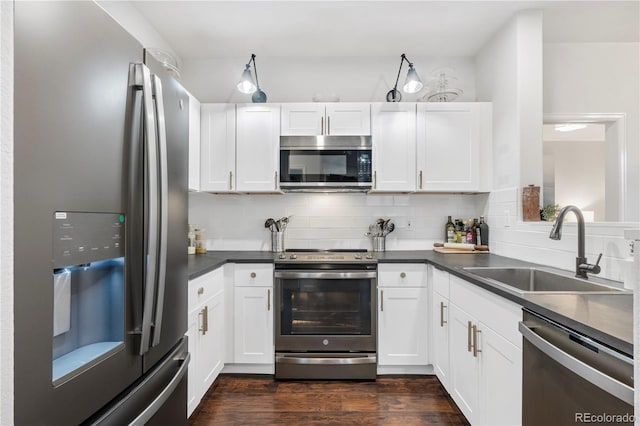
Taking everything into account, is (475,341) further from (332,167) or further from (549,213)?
(332,167)

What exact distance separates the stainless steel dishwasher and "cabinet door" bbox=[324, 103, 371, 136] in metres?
1.86

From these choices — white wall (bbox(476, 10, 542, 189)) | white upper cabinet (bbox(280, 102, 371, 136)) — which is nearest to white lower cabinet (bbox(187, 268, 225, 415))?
white upper cabinet (bbox(280, 102, 371, 136))

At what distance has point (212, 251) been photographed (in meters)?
2.97

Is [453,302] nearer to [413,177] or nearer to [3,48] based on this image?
[413,177]

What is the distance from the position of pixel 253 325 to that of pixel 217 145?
4.88 ft

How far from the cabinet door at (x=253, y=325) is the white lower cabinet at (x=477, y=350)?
1.22 metres

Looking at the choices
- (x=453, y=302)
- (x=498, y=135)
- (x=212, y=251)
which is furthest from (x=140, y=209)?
(x=498, y=135)

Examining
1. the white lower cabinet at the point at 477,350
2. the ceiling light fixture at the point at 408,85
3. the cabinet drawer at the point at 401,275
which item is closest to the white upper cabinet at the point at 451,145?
the ceiling light fixture at the point at 408,85

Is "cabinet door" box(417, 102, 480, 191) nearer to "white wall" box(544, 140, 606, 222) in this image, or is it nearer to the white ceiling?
the white ceiling

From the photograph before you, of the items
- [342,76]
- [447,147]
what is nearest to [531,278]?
[447,147]

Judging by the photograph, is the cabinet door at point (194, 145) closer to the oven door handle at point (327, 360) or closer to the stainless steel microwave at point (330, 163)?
the stainless steel microwave at point (330, 163)

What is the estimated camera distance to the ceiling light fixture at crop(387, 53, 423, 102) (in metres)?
2.50

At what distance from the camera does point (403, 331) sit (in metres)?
2.44

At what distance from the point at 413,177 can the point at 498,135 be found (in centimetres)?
73
